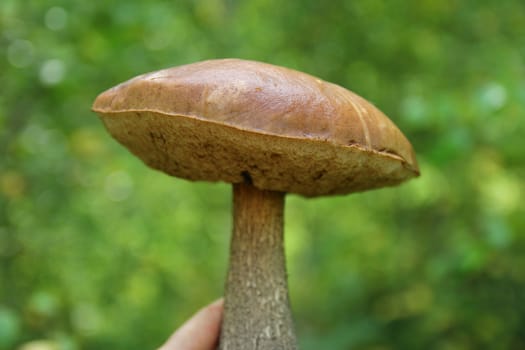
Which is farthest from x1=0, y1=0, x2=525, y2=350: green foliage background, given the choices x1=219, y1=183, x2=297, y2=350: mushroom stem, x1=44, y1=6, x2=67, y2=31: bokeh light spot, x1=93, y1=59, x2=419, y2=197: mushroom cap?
x1=93, y1=59, x2=419, y2=197: mushroom cap

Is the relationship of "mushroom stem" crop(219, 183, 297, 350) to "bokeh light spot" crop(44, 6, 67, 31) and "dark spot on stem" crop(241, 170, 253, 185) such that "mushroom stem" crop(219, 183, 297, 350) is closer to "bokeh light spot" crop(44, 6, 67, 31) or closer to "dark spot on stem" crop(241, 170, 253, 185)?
"dark spot on stem" crop(241, 170, 253, 185)

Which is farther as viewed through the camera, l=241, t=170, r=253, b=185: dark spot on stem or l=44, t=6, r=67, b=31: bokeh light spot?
l=44, t=6, r=67, b=31: bokeh light spot

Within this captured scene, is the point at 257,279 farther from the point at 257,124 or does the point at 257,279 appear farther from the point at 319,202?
the point at 319,202

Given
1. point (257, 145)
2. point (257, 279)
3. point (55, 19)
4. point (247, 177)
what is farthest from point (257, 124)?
point (55, 19)

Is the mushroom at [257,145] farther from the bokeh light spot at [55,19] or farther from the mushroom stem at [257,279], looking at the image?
the bokeh light spot at [55,19]

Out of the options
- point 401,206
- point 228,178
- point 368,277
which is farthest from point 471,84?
point 228,178

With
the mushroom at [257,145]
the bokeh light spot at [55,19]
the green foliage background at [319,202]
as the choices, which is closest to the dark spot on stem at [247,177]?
the mushroom at [257,145]

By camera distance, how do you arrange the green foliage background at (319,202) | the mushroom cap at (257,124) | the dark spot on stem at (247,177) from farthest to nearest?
the green foliage background at (319,202) < the dark spot on stem at (247,177) < the mushroom cap at (257,124)
